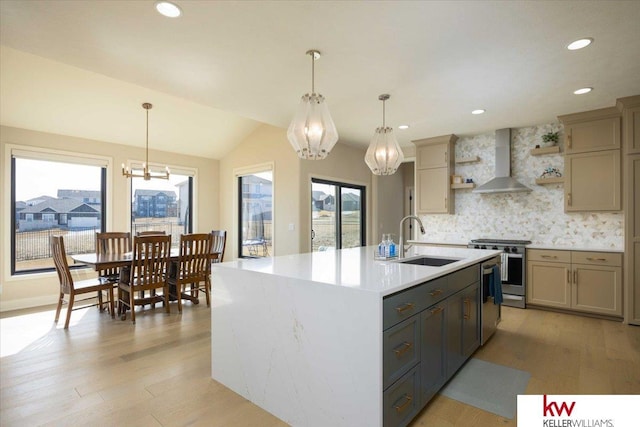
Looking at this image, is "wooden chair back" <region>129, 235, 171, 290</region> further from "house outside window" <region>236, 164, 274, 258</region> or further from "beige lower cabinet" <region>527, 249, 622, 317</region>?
"beige lower cabinet" <region>527, 249, 622, 317</region>

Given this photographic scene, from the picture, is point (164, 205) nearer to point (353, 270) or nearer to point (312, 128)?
point (312, 128)

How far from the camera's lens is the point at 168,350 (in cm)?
299

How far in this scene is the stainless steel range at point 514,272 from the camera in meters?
4.36

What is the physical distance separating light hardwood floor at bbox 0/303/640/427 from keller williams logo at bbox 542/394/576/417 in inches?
8.0

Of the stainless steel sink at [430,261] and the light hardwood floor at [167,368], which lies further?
the stainless steel sink at [430,261]

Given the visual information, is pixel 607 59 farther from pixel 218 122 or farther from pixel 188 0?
pixel 218 122

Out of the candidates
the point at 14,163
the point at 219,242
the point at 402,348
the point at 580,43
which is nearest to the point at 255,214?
the point at 219,242

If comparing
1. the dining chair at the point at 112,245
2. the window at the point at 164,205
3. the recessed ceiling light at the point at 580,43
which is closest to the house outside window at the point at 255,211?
the window at the point at 164,205

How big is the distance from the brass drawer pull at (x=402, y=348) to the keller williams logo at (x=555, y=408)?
94 centimetres

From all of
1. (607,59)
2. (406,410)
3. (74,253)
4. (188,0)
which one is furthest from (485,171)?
(74,253)

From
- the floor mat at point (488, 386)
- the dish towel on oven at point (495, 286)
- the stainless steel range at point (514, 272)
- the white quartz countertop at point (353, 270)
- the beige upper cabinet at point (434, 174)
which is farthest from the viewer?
the beige upper cabinet at point (434, 174)

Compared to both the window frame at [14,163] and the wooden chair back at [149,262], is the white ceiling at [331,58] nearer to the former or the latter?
the window frame at [14,163]

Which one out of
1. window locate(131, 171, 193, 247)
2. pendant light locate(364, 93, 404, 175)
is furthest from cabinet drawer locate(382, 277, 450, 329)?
window locate(131, 171, 193, 247)

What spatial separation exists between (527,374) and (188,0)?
3593mm
